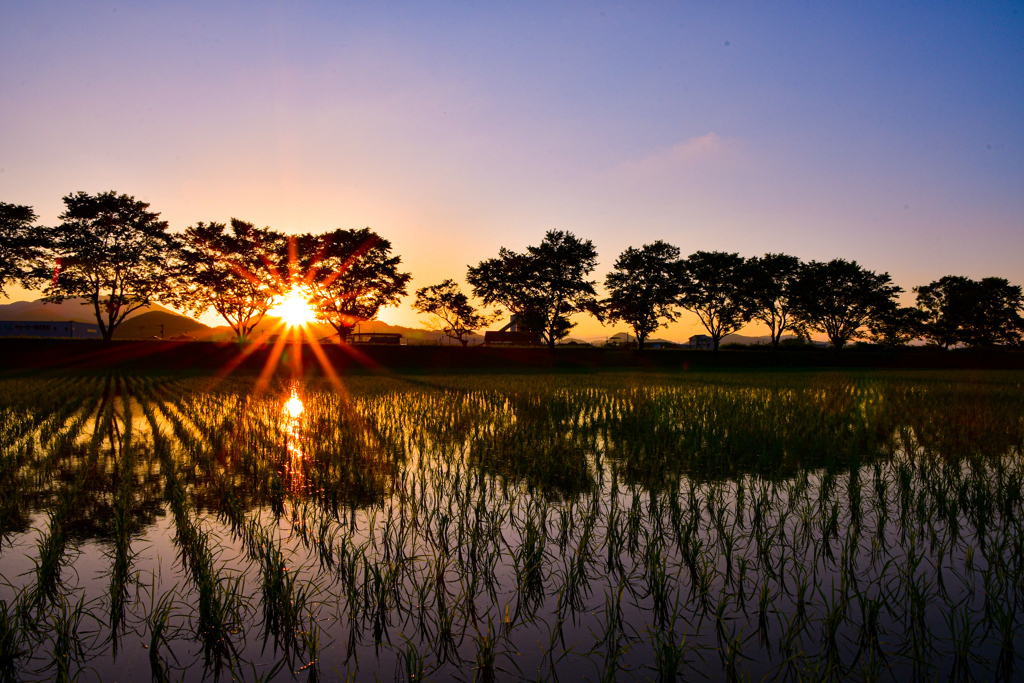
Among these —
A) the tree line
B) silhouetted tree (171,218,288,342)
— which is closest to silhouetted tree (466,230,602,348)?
the tree line

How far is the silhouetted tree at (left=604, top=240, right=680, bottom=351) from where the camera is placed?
164 feet

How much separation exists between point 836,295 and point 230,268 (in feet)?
179

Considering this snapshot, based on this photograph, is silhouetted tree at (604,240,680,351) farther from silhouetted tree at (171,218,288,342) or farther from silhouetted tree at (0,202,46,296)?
silhouetted tree at (0,202,46,296)

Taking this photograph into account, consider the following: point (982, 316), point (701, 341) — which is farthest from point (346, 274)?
point (701, 341)

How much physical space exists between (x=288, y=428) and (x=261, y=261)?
34076mm

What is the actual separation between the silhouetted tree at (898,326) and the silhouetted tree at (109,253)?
2531 inches

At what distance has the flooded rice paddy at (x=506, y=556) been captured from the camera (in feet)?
10.2

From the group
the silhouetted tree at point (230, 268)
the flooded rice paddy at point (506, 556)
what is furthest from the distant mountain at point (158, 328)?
the flooded rice paddy at point (506, 556)

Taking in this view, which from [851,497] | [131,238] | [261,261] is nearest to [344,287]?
[261,261]

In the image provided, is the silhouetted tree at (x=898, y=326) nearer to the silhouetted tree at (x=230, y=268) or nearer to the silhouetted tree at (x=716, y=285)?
the silhouetted tree at (x=716, y=285)

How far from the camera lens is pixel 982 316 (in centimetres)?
5581

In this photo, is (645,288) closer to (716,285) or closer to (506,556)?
(716,285)

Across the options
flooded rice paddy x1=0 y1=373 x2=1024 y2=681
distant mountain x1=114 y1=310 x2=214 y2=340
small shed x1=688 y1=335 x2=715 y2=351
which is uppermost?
distant mountain x1=114 y1=310 x2=214 y2=340

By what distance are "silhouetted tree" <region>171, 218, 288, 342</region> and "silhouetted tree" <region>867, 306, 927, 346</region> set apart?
56.7 metres
